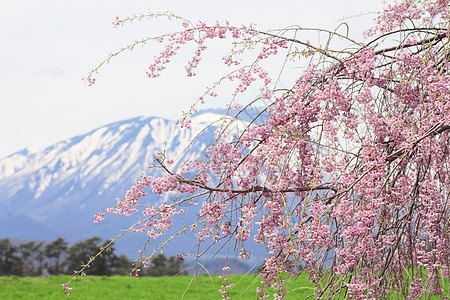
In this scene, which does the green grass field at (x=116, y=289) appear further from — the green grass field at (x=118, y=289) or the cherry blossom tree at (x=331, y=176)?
the cherry blossom tree at (x=331, y=176)

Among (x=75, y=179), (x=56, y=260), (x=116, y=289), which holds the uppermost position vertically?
(x=75, y=179)

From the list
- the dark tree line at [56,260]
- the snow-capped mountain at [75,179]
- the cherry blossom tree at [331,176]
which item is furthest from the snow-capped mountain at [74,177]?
the cherry blossom tree at [331,176]

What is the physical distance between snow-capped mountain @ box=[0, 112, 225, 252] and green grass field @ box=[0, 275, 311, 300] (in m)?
158

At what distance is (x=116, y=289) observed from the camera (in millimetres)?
12711

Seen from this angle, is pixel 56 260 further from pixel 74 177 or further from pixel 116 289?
pixel 74 177

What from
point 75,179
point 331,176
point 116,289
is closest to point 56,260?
point 116,289

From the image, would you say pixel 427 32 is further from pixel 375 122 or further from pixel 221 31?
pixel 221 31

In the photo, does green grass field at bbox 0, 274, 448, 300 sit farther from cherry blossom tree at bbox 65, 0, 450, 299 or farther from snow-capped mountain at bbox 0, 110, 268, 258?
snow-capped mountain at bbox 0, 110, 268, 258

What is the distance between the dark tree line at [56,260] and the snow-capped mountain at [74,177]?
5905 inches

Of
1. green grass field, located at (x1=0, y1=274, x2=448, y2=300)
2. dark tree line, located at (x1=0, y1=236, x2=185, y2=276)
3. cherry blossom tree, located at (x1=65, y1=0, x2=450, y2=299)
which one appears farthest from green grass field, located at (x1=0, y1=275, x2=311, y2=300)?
cherry blossom tree, located at (x1=65, y1=0, x2=450, y2=299)

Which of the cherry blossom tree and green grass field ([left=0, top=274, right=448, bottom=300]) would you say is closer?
the cherry blossom tree

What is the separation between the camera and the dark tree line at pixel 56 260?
20.0 m

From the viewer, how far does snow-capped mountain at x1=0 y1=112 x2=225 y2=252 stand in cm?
17625

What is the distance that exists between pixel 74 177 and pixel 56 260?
A: 182 m
